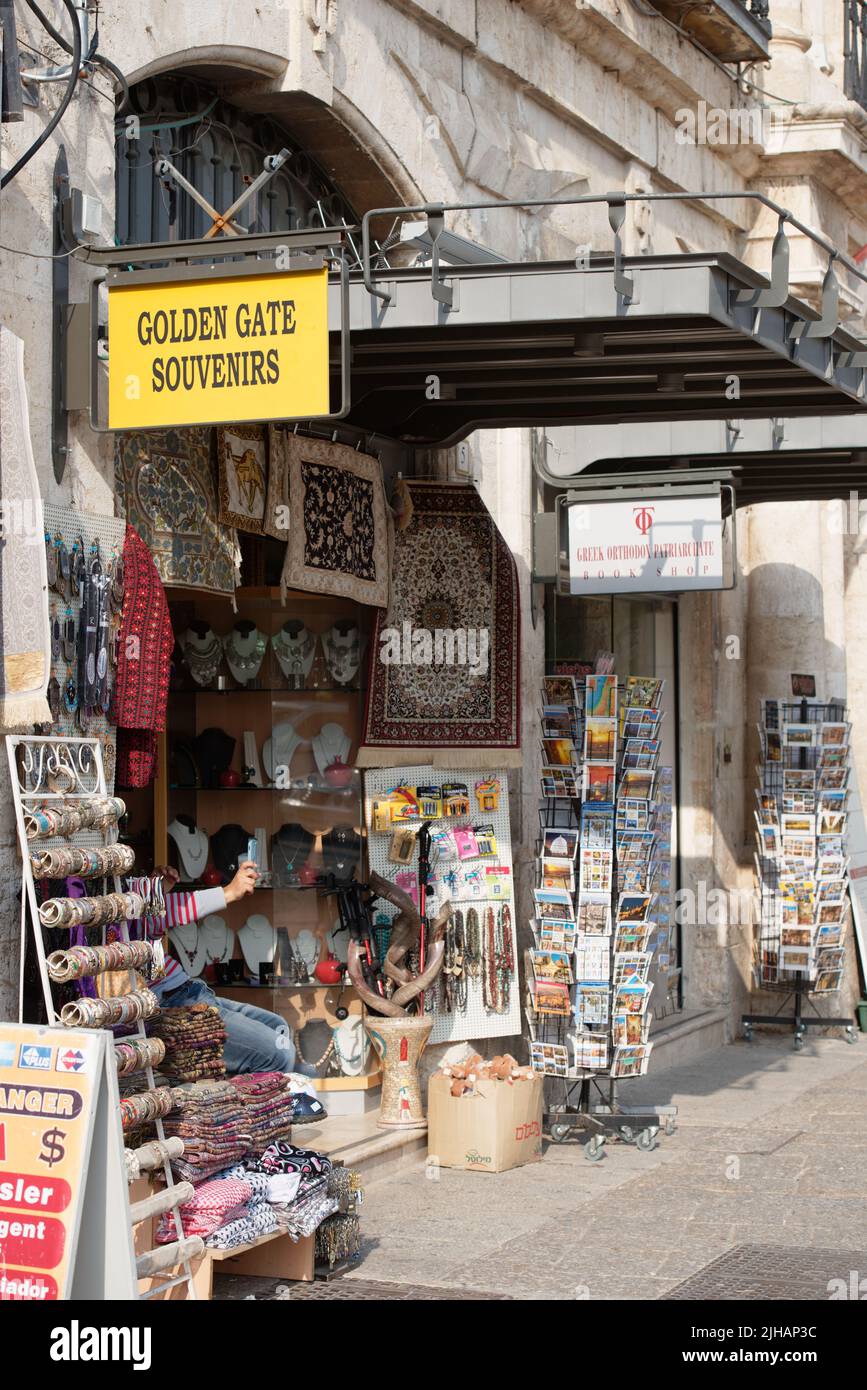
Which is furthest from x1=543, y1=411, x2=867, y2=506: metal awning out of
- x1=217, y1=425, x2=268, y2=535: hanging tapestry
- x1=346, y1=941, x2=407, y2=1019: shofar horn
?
x1=346, y1=941, x2=407, y2=1019: shofar horn

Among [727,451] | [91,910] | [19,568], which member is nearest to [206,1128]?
[91,910]

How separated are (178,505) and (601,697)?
2.82 metres

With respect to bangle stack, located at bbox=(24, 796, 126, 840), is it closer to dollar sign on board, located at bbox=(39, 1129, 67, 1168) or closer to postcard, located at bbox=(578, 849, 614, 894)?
dollar sign on board, located at bbox=(39, 1129, 67, 1168)

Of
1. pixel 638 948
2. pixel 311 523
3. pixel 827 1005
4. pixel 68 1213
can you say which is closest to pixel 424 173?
pixel 311 523

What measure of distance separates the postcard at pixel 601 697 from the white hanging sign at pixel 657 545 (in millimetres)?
483

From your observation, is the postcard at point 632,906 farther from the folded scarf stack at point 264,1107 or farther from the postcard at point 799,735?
the postcard at point 799,735

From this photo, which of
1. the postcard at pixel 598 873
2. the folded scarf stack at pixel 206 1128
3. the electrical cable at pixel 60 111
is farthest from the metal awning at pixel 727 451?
the folded scarf stack at pixel 206 1128

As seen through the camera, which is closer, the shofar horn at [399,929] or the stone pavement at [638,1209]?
the stone pavement at [638,1209]

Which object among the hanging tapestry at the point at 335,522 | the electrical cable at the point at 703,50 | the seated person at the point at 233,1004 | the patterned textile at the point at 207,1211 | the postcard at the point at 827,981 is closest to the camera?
the patterned textile at the point at 207,1211

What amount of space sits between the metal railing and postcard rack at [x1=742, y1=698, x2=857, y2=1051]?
5.49 m

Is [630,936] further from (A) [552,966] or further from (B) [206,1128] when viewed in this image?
(B) [206,1128]

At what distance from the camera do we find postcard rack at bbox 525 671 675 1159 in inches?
357

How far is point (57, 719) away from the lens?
6.23 m

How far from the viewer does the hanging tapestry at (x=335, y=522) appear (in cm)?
813
